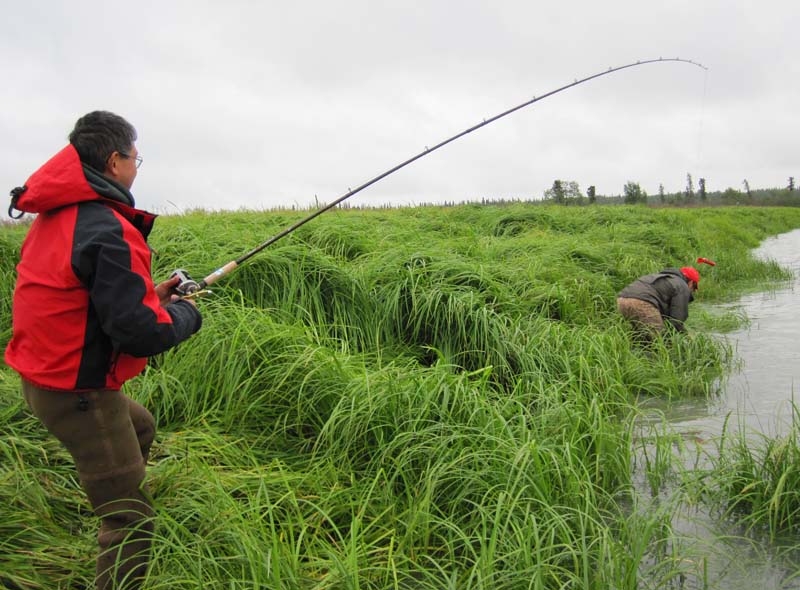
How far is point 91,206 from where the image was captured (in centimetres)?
188

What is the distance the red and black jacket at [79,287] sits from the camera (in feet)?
5.94

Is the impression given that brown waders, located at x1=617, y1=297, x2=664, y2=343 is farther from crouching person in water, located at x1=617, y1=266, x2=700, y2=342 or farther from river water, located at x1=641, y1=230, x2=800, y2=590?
river water, located at x1=641, y1=230, x2=800, y2=590

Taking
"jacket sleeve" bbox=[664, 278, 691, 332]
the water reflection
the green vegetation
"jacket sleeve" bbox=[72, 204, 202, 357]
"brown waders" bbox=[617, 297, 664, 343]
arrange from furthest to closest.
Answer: "jacket sleeve" bbox=[664, 278, 691, 332] → "brown waders" bbox=[617, 297, 664, 343] → the water reflection → the green vegetation → "jacket sleeve" bbox=[72, 204, 202, 357]

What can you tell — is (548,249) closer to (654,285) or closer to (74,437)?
(654,285)

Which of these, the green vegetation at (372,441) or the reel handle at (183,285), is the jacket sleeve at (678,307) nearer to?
the green vegetation at (372,441)

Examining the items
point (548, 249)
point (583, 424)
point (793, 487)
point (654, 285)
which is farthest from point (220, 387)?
point (548, 249)

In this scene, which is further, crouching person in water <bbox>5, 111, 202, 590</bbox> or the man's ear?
the man's ear

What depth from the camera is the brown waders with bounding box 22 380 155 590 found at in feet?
6.28

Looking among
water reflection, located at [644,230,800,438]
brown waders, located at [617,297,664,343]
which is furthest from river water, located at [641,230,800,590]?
brown waders, located at [617,297,664,343]

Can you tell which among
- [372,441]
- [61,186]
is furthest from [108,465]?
[372,441]

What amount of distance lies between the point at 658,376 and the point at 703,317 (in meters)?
3.14

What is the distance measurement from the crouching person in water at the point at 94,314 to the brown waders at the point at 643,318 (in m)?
5.01

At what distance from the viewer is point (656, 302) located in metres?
6.12

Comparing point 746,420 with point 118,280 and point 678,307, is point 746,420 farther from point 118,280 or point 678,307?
point 118,280
